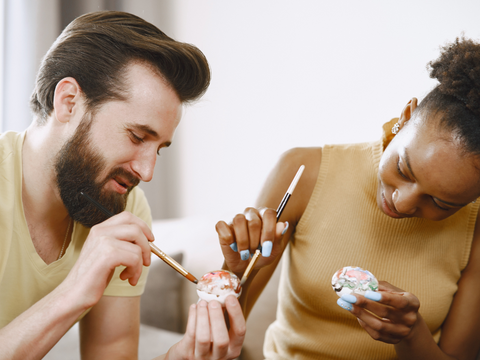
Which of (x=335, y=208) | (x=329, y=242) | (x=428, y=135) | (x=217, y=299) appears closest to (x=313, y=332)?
(x=329, y=242)

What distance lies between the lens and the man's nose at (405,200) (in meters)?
1.03

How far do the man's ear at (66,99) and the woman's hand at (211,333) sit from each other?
61 cm

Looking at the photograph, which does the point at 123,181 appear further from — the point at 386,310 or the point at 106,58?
the point at 386,310

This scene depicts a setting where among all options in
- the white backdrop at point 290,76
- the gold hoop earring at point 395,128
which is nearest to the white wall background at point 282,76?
the white backdrop at point 290,76

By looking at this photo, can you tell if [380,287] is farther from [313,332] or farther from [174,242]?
[174,242]

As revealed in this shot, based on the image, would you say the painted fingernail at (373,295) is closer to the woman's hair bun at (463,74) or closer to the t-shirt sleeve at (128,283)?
the woman's hair bun at (463,74)

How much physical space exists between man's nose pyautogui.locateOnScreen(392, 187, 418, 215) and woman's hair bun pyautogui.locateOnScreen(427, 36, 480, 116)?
23 centimetres

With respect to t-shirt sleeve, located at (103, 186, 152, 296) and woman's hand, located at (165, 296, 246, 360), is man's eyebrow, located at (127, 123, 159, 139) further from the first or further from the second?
woman's hand, located at (165, 296, 246, 360)

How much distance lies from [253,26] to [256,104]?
45 cm

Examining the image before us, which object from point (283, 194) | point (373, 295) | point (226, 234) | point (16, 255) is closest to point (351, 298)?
point (373, 295)

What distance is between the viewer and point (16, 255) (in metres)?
1.09

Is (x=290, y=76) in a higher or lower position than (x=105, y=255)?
higher

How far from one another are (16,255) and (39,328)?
343mm

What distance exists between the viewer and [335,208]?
4.41 feet
